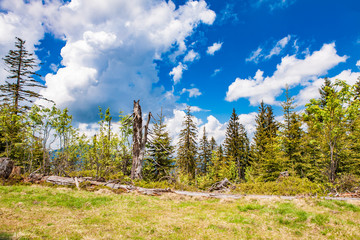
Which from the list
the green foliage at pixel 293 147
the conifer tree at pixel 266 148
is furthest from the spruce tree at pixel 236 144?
the green foliage at pixel 293 147

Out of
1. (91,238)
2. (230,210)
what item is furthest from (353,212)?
(91,238)

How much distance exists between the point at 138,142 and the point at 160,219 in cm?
1209

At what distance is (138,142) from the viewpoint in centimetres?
1947

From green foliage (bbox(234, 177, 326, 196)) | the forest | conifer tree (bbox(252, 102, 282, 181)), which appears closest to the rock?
the forest

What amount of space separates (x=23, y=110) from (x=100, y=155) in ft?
66.0

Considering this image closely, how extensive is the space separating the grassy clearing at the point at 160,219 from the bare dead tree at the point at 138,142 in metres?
8.13

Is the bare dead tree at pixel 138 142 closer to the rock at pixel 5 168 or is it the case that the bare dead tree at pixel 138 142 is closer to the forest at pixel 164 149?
the forest at pixel 164 149

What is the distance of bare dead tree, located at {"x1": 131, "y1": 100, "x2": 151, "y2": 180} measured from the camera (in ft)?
62.6

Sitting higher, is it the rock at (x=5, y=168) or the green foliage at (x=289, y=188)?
the rock at (x=5, y=168)

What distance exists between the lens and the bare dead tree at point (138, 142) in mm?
19094

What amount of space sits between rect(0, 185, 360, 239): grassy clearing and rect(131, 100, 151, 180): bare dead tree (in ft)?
26.7

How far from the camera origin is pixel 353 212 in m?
8.90

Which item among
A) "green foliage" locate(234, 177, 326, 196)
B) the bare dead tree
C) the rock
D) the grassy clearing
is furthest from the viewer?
the bare dead tree

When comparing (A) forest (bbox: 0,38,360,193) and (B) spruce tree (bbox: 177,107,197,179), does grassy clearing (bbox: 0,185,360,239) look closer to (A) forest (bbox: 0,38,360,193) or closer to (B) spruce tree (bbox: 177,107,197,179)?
(A) forest (bbox: 0,38,360,193)
